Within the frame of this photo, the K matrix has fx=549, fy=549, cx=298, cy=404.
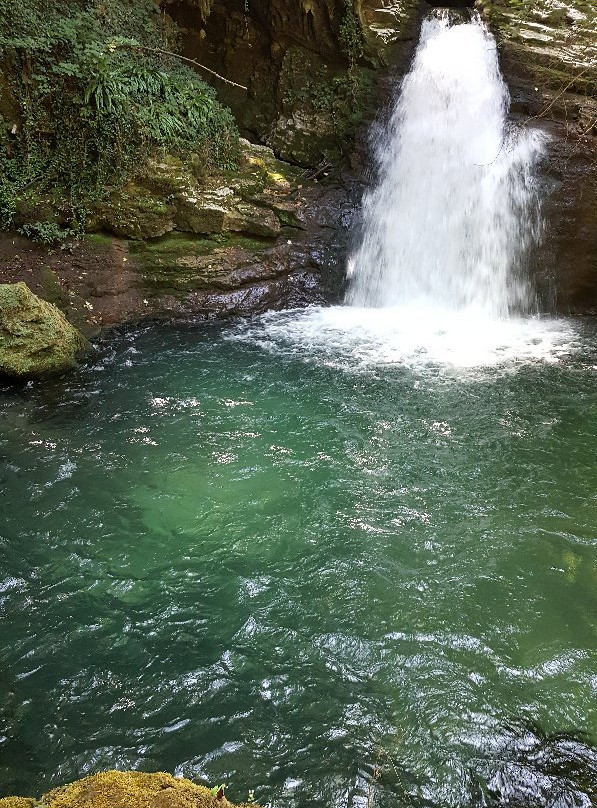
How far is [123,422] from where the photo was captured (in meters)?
5.95

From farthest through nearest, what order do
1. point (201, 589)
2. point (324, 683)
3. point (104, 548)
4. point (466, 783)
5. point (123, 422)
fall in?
1. point (123, 422)
2. point (104, 548)
3. point (201, 589)
4. point (324, 683)
5. point (466, 783)

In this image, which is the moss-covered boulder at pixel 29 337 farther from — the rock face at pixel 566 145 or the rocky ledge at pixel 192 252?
the rock face at pixel 566 145

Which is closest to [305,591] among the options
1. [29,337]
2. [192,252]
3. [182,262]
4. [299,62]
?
[29,337]

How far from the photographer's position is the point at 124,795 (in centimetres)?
154

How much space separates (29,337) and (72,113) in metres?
4.43

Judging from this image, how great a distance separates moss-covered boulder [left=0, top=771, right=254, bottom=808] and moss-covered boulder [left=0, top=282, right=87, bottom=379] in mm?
5803

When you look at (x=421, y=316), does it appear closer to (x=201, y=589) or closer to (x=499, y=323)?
(x=499, y=323)

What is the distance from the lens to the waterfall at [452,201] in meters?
10.1

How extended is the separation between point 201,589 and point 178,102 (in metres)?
9.18

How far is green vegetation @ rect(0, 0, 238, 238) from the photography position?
333 inches

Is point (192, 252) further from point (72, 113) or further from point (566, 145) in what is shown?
point (566, 145)

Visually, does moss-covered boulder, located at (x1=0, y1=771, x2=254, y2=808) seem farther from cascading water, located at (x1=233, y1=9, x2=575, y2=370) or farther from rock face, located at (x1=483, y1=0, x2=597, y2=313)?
rock face, located at (x1=483, y1=0, x2=597, y2=313)

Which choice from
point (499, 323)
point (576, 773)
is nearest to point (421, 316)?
point (499, 323)

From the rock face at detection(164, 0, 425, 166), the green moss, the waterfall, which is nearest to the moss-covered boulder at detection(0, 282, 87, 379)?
the green moss
